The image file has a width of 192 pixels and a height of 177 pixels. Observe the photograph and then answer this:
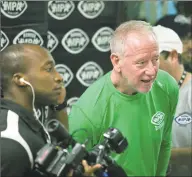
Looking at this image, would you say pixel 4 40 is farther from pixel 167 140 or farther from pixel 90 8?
pixel 167 140

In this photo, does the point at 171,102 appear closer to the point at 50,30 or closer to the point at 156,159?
the point at 156,159

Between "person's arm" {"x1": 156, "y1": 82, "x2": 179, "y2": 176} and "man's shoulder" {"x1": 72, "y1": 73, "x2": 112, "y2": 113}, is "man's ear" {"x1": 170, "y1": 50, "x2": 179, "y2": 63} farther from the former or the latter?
"man's shoulder" {"x1": 72, "y1": 73, "x2": 112, "y2": 113}

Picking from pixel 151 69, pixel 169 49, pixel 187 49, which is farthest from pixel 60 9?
pixel 151 69

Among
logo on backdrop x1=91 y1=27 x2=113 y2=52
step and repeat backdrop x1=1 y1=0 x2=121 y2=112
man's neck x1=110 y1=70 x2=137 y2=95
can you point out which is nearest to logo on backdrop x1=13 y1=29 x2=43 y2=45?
step and repeat backdrop x1=1 y1=0 x2=121 y2=112

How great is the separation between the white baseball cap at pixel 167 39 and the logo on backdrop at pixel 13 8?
1.94ft

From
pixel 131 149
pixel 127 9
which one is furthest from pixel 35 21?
pixel 131 149

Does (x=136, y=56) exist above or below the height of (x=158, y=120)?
above

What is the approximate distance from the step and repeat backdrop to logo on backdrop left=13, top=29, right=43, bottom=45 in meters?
0.02

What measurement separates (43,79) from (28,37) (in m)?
0.84

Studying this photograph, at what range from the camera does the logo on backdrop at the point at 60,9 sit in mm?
3104

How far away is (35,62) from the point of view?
2.15m

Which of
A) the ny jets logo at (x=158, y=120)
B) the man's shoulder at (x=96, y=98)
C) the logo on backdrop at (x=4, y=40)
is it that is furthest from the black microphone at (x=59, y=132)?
the logo on backdrop at (x=4, y=40)

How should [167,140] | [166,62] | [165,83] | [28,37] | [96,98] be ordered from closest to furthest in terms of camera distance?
1. [96,98]
2. [165,83]
3. [167,140]
4. [28,37]
5. [166,62]

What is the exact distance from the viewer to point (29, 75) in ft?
6.94
